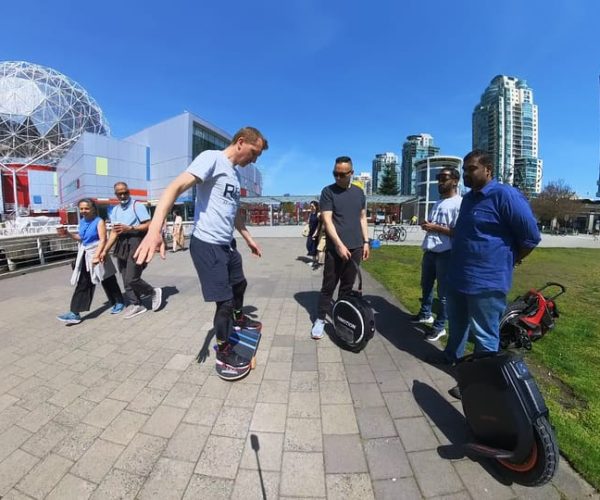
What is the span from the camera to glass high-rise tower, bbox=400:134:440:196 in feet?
290

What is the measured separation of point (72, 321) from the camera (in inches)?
172

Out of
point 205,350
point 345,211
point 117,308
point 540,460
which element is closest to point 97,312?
point 117,308

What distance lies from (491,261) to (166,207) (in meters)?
2.42

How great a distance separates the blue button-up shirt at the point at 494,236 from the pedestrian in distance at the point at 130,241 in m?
4.44

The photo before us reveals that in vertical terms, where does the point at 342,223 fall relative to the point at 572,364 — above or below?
above

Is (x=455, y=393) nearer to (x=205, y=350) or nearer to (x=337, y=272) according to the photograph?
(x=337, y=272)

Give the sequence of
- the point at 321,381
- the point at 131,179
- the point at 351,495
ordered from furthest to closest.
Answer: the point at 131,179 < the point at 321,381 < the point at 351,495

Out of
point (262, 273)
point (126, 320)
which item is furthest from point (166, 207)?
point (262, 273)

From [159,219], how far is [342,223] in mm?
2219

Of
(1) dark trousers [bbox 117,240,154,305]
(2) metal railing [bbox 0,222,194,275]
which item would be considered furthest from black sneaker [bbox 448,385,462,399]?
(2) metal railing [bbox 0,222,194,275]

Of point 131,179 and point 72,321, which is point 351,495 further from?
point 131,179

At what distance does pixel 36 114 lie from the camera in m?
52.3

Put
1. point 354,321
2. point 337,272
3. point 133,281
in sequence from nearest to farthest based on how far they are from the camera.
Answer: point 354,321
point 337,272
point 133,281

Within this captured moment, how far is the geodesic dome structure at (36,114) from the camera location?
171 feet
